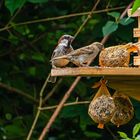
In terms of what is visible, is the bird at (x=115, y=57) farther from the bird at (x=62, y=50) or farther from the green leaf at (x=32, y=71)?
the green leaf at (x=32, y=71)

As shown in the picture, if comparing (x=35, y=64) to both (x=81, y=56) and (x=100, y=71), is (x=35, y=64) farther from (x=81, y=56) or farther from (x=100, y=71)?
(x=100, y=71)

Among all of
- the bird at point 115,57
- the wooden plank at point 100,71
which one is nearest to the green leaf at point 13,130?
the bird at point 115,57

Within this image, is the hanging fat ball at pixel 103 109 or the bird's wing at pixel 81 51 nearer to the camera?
the bird's wing at pixel 81 51

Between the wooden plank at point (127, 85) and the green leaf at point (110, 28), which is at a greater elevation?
the green leaf at point (110, 28)

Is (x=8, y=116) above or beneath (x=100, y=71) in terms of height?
beneath

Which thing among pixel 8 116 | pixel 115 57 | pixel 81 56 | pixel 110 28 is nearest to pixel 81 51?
pixel 81 56

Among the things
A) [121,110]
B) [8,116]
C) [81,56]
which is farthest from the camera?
[8,116]

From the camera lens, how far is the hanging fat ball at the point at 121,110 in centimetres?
306

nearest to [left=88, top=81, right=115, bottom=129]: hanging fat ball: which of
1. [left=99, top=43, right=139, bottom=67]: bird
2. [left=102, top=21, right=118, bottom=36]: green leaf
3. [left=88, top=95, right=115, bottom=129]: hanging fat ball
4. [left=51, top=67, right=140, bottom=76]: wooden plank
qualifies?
[left=88, top=95, right=115, bottom=129]: hanging fat ball

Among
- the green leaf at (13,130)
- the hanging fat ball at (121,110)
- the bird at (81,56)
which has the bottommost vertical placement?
the green leaf at (13,130)

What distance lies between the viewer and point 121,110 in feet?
10.1

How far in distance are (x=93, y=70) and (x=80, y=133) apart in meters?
2.06

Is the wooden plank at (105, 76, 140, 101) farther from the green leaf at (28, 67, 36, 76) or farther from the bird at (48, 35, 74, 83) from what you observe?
the green leaf at (28, 67, 36, 76)

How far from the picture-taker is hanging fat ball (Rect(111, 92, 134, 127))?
306 centimetres
